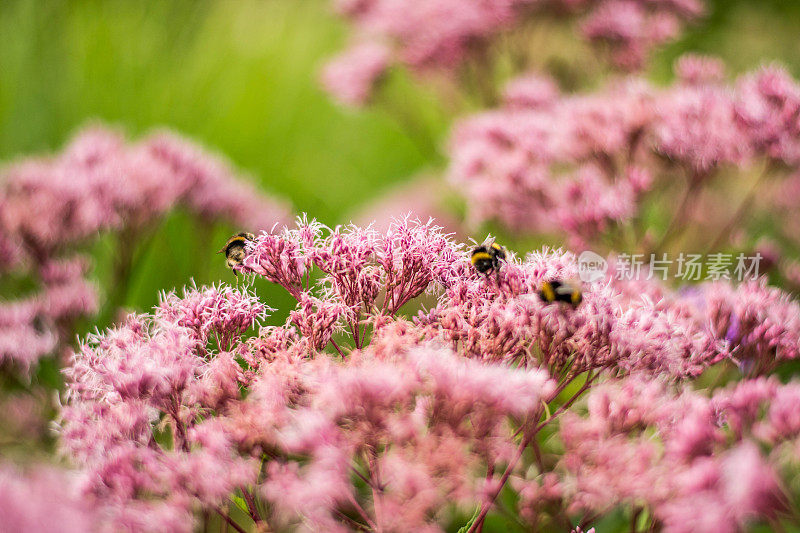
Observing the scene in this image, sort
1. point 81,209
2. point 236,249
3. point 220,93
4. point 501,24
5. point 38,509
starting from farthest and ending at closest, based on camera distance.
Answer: point 220,93, point 501,24, point 81,209, point 236,249, point 38,509

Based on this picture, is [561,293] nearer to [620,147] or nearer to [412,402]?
[412,402]

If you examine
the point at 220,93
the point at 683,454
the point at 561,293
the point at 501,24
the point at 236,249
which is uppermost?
the point at 220,93

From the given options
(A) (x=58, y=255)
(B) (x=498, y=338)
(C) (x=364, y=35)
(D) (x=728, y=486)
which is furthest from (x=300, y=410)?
(C) (x=364, y=35)

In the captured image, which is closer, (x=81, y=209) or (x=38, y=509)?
(x=38, y=509)

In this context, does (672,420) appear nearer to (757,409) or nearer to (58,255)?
(757,409)

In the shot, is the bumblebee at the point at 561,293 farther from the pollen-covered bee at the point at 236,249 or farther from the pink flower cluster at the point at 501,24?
the pink flower cluster at the point at 501,24

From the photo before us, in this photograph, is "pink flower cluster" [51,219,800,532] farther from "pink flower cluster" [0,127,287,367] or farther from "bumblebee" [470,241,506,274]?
"pink flower cluster" [0,127,287,367]

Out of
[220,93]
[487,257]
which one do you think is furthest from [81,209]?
[220,93]
